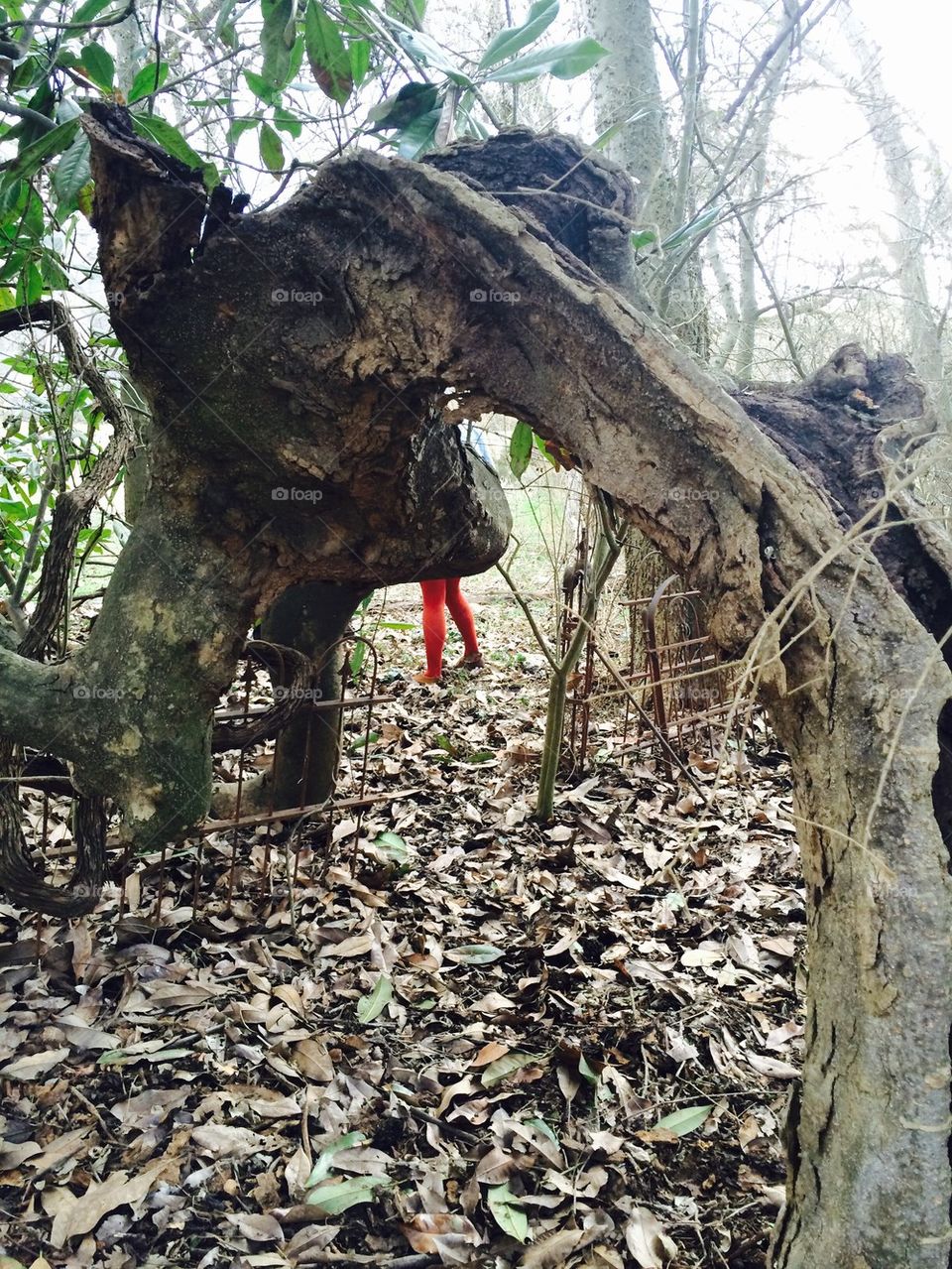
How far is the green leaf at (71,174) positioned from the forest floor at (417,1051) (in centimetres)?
215

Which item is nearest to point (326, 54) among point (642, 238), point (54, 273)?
point (642, 238)

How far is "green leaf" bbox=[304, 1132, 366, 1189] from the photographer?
1892 millimetres

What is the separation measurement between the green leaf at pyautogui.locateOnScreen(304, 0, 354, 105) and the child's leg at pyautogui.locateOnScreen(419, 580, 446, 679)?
2305 mm

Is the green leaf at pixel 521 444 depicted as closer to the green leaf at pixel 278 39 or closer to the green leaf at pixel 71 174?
the green leaf at pixel 278 39

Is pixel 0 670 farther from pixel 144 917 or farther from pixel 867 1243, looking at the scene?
pixel 867 1243

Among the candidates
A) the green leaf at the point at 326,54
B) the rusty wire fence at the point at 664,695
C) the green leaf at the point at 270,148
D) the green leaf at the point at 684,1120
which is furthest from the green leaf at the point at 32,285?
the green leaf at the point at 684,1120

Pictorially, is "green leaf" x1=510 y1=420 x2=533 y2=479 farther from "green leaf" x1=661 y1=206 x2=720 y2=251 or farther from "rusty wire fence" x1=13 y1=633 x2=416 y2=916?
"rusty wire fence" x1=13 y1=633 x2=416 y2=916

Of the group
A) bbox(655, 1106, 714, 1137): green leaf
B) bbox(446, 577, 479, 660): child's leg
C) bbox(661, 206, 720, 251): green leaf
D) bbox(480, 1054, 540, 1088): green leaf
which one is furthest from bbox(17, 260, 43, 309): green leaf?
bbox(655, 1106, 714, 1137): green leaf

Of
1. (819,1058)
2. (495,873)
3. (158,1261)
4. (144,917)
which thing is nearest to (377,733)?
(495,873)

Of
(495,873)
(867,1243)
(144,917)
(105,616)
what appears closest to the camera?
(867,1243)

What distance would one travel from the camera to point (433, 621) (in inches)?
179

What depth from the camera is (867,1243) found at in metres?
1.31

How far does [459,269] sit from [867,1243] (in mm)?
1915

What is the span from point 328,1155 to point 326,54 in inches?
107
